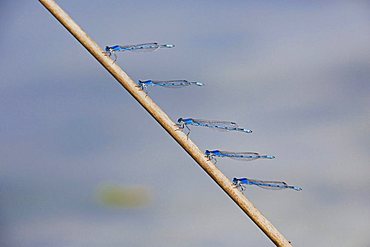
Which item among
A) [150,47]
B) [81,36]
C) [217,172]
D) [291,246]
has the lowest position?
[291,246]

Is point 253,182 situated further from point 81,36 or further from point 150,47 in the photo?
point 81,36

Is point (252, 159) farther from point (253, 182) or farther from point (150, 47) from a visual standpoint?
point (150, 47)

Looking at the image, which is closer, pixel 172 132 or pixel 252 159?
pixel 172 132

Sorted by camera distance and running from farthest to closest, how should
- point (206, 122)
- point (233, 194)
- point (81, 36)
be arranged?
point (206, 122) < point (233, 194) < point (81, 36)

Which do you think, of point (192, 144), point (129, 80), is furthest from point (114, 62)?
point (192, 144)

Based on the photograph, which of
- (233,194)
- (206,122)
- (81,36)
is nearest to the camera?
(81,36)

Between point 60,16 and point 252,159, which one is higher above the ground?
point 60,16

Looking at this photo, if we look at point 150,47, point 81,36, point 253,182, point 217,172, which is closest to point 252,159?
point 253,182
